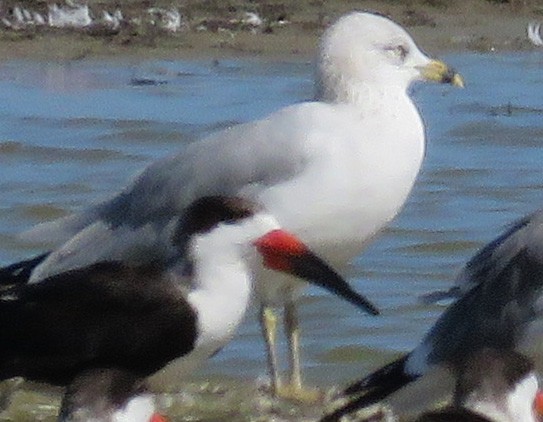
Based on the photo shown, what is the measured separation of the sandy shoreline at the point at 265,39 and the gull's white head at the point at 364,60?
9.58 meters

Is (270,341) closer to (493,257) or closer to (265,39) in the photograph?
(493,257)

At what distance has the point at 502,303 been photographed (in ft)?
32.3

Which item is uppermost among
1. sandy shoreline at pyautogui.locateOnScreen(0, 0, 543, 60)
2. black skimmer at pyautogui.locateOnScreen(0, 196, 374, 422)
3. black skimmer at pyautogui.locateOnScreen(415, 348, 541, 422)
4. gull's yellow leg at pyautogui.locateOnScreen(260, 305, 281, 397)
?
black skimmer at pyautogui.locateOnScreen(415, 348, 541, 422)

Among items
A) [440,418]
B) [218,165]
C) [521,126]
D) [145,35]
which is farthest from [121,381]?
[145,35]

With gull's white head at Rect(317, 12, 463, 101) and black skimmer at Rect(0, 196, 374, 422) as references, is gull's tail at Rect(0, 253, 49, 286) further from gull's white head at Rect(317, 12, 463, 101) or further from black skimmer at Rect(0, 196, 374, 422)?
gull's white head at Rect(317, 12, 463, 101)

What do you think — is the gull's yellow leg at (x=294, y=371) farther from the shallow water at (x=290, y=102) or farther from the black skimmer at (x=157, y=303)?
the black skimmer at (x=157, y=303)

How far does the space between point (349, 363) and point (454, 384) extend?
2183mm

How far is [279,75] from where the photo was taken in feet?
63.5

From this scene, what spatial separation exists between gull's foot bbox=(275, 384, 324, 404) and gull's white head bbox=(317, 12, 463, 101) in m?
1.27

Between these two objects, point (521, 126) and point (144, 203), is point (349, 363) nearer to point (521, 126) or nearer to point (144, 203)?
point (144, 203)

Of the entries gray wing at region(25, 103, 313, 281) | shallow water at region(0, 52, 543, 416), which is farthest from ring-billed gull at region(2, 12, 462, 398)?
shallow water at region(0, 52, 543, 416)

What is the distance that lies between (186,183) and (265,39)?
35.5 ft

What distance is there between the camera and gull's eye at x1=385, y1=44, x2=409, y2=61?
34.2 ft

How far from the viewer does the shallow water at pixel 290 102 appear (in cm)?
1195
